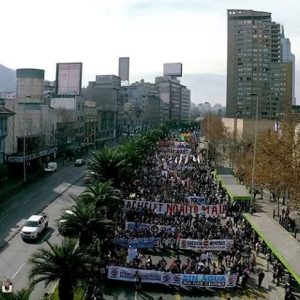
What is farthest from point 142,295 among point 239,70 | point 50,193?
point 239,70

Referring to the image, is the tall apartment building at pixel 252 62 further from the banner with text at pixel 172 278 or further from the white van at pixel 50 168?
the banner with text at pixel 172 278

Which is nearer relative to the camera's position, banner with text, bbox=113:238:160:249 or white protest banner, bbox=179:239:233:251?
banner with text, bbox=113:238:160:249

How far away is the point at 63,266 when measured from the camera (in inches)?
828

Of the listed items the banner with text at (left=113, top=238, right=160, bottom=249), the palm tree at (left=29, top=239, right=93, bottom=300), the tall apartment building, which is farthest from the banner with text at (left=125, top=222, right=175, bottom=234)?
the tall apartment building

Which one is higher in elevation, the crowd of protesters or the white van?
the white van

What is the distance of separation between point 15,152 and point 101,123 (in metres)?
71.3

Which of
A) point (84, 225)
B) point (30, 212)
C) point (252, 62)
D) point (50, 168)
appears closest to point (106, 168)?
point (30, 212)

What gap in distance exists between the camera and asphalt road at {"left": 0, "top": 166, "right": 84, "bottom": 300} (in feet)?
99.6

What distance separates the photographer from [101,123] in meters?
142

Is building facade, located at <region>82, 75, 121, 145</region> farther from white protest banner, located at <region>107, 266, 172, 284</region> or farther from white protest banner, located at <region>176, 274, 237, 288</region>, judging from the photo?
white protest banner, located at <region>176, 274, 237, 288</region>

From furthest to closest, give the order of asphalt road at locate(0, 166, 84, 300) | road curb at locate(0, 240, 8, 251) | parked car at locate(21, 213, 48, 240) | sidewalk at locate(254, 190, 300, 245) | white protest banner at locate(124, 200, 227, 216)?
1. sidewalk at locate(254, 190, 300, 245)
2. white protest banner at locate(124, 200, 227, 216)
3. parked car at locate(21, 213, 48, 240)
4. road curb at locate(0, 240, 8, 251)
5. asphalt road at locate(0, 166, 84, 300)

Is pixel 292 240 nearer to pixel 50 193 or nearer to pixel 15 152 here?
pixel 50 193

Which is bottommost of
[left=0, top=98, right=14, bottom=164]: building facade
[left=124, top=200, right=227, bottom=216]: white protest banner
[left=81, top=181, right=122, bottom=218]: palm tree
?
[left=124, top=200, right=227, bottom=216]: white protest banner

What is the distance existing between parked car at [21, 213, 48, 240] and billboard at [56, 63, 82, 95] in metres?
89.0
